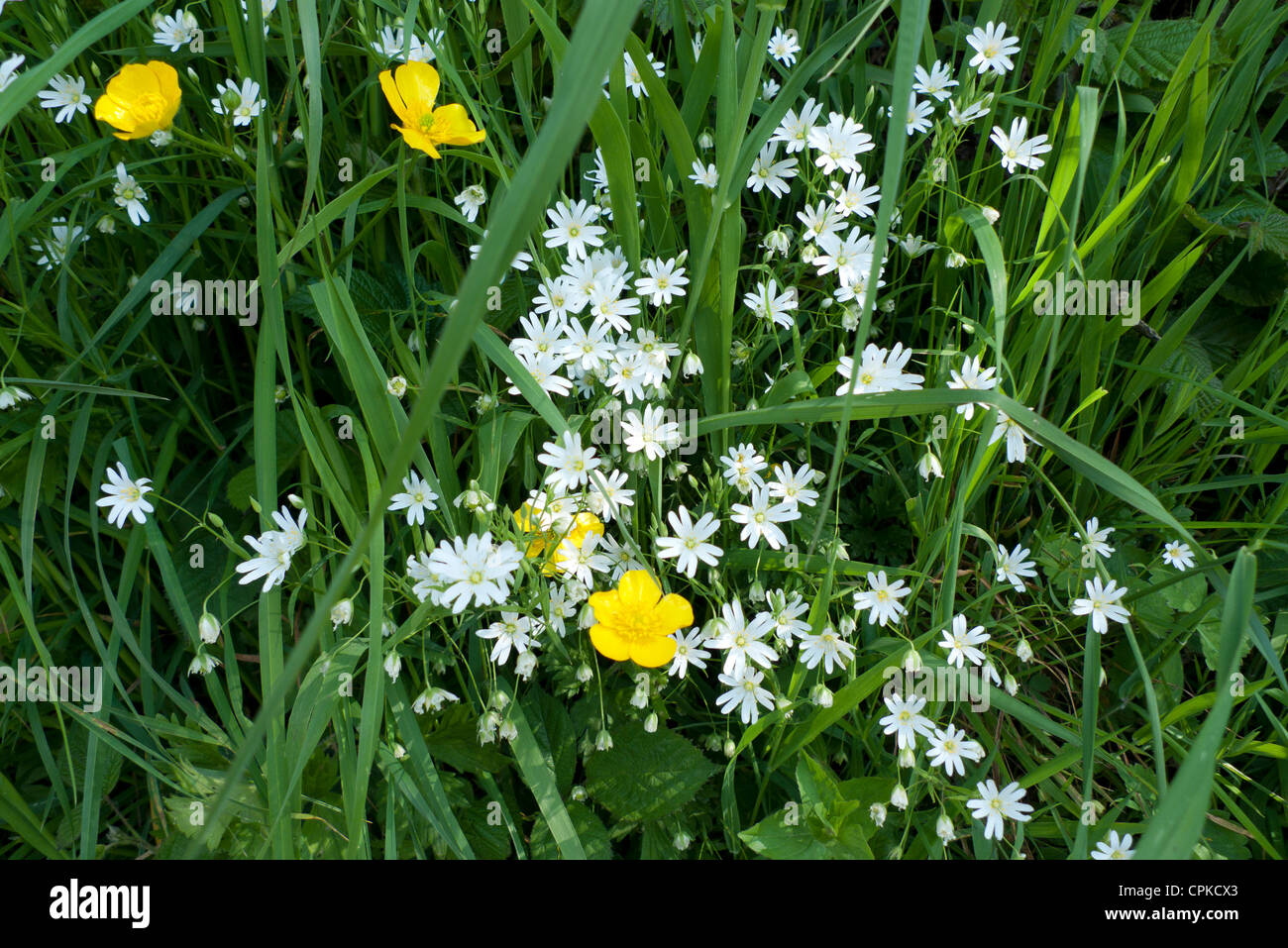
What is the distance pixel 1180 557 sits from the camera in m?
1.95

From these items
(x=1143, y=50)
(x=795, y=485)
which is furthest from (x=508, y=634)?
(x=1143, y=50)

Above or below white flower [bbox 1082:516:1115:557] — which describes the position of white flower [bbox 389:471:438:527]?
above

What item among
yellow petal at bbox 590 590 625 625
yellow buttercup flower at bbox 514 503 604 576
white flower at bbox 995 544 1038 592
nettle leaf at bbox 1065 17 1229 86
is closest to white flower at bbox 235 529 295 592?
yellow buttercup flower at bbox 514 503 604 576

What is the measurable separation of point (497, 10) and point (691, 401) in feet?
4.30

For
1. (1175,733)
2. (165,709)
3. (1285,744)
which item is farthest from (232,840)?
(1285,744)

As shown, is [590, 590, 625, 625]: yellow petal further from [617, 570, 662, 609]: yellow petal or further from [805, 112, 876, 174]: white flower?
[805, 112, 876, 174]: white flower

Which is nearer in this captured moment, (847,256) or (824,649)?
(824,649)

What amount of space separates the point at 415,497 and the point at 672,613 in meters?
0.58

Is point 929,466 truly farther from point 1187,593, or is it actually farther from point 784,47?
point 784,47

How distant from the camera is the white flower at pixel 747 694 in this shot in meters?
1.70

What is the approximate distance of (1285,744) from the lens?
6.04 feet

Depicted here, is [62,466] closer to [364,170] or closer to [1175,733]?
[364,170]

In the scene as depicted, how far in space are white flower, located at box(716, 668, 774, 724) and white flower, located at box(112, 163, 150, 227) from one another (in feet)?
5.41

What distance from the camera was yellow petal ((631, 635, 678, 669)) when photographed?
5.12ft
